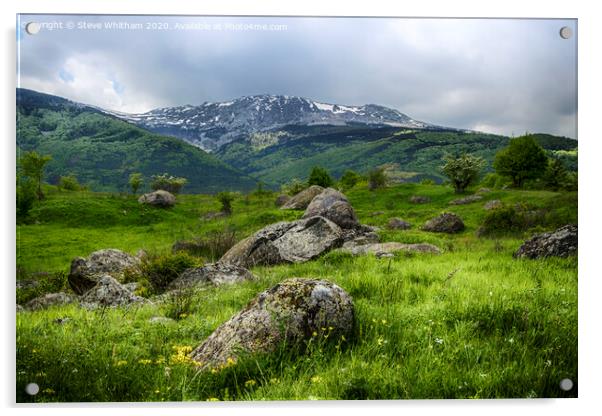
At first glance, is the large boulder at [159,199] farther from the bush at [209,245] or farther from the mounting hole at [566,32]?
the mounting hole at [566,32]

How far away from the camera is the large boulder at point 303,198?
8.66 meters

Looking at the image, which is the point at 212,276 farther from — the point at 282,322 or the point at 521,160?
the point at 521,160

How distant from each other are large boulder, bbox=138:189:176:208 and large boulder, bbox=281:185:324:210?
226 centimetres

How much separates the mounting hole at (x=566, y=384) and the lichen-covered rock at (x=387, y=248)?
272cm

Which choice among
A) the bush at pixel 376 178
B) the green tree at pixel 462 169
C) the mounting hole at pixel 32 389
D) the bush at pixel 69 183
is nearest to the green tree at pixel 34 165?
the bush at pixel 69 183

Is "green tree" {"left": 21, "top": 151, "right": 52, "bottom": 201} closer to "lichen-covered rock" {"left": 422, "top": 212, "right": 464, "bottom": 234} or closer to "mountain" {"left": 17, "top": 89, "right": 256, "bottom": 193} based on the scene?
"mountain" {"left": 17, "top": 89, "right": 256, "bottom": 193}

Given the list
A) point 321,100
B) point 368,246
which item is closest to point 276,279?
point 368,246

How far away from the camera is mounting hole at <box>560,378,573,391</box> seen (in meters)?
6.27

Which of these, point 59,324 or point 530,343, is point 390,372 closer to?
point 530,343

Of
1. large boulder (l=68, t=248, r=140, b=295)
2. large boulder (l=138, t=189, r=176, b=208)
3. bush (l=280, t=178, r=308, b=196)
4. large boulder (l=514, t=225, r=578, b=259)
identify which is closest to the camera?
large boulder (l=514, t=225, r=578, b=259)

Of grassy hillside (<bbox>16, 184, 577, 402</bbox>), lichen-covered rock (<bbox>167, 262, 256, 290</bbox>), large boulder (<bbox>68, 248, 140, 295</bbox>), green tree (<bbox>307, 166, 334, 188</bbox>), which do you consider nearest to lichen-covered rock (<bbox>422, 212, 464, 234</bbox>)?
grassy hillside (<bbox>16, 184, 577, 402</bbox>)

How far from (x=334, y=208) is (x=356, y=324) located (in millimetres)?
3152

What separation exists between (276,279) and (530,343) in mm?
3854

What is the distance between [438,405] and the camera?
19.8 ft
